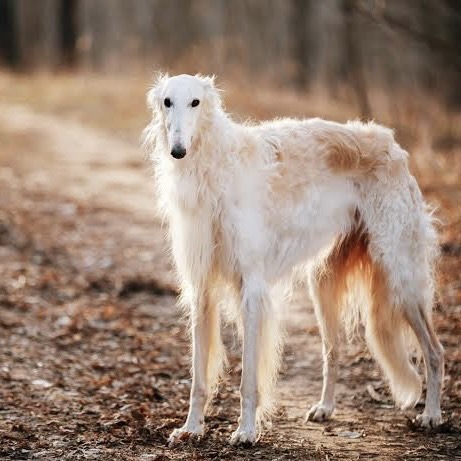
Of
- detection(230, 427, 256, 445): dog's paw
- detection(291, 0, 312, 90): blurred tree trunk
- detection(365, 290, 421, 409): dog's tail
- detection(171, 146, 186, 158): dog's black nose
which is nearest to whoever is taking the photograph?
detection(171, 146, 186, 158): dog's black nose

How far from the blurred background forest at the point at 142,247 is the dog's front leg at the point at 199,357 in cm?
14

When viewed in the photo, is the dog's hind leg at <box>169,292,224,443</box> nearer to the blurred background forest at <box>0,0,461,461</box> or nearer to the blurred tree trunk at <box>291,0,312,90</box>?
the blurred background forest at <box>0,0,461,461</box>

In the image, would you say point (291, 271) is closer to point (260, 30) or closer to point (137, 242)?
point (137, 242)

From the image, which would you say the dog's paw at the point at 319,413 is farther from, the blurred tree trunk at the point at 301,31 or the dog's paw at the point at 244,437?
the blurred tree trunk at the point at 301,31

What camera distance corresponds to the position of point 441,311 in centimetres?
643

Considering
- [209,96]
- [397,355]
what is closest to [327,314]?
[397,355]

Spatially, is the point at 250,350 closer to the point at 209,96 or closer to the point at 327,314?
the point at 327,314

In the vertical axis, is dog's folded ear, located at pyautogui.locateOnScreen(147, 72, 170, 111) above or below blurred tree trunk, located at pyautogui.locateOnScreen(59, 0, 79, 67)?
below

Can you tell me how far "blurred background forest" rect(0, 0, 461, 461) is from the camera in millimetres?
4316

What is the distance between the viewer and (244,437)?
405 centimetres

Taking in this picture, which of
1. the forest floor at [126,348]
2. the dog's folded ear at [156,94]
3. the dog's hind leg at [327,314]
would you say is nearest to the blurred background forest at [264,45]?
the forest floor at [126,348]

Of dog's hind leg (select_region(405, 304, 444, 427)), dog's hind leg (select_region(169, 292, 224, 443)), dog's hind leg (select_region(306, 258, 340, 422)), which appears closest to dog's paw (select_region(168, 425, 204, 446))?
dog's hind leg (select_region(169, 292, 224, 443))

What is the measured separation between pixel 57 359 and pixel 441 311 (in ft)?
9.61

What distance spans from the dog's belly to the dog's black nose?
2.30ft
